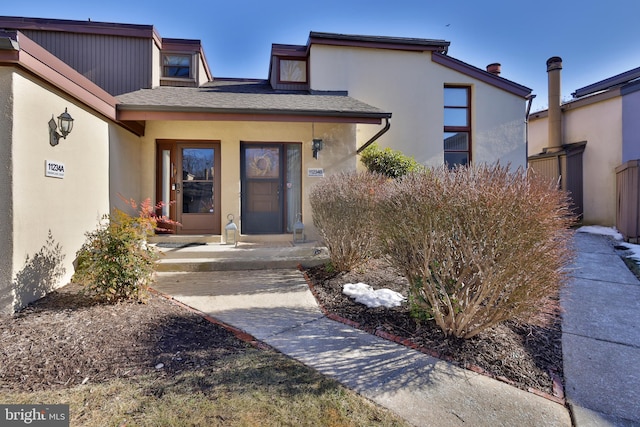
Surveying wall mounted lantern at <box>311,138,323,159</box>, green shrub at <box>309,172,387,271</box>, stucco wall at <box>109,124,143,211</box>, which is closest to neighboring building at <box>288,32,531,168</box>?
wall mounted lantern at <box>311,138,323,159</box>

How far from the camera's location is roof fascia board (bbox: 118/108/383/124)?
20.4 feet

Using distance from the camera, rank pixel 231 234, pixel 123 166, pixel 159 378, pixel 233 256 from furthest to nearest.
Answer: pixel 231 234 → pixel 123 166 → pixel 233 256 → pixel 159 378

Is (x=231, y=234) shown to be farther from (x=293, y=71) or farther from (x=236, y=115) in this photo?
(x=293, y=71)

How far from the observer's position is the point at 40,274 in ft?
13.3

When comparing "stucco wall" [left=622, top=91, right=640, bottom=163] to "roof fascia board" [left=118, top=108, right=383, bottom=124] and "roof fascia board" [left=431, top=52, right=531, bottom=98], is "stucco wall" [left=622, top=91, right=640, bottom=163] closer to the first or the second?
"roof fascia board" [left=431, top=52, right=531, bottom=98]

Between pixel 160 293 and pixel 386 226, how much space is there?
337cm

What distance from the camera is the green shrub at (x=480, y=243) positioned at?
2713 millimetres

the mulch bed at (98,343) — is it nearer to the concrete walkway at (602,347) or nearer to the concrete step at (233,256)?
the concrete step at (233,256)

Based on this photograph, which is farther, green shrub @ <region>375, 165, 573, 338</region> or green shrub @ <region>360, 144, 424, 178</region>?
green shrub @ <region>360, 144, 424, 178</region>

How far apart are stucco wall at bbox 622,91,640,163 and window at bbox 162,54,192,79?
1366 cm

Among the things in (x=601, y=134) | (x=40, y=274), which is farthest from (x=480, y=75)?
(x=40, y=274)

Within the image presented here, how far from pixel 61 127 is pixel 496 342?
590 cm

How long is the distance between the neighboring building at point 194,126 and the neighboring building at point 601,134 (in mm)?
3199

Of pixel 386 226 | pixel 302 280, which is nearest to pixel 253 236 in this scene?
pixel 302 280
